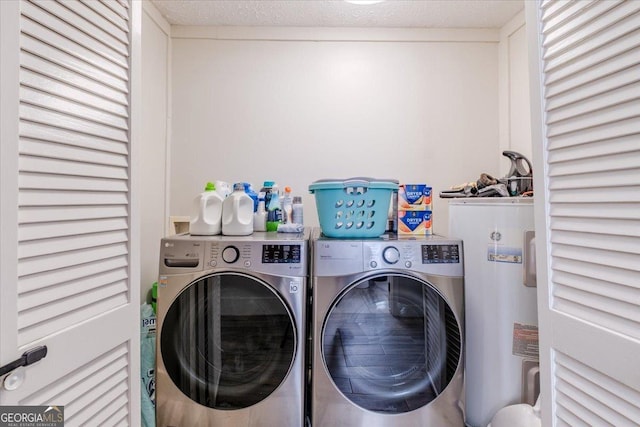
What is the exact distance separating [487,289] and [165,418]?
5.07ft

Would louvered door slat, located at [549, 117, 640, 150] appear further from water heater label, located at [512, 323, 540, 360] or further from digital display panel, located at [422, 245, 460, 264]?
water heater label, located at [512, 323, 540, 360]

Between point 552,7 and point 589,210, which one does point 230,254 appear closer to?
point 589,210

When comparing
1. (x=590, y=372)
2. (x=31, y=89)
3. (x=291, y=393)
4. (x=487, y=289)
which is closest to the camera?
(x=31, y=89)

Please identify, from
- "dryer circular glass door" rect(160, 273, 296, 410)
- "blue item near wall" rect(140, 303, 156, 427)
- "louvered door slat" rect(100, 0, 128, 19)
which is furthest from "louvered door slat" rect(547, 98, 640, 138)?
"blue item near wall" rect(140, 303, 156, 427)

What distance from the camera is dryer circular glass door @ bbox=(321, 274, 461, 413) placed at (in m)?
1.47

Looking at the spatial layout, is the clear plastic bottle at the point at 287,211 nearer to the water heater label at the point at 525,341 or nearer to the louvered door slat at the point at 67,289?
the louvered door slat at the point at 67,289

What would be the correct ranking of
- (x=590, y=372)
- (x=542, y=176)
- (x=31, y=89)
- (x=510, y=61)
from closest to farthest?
1. (x=31, y=89)
2. (x=590, y=372)
3. (x=542, y=176)
4. (x=510, y=61)

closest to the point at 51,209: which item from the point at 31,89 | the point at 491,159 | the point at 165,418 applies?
the point at 31,89

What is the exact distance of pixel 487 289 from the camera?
63.1 inches

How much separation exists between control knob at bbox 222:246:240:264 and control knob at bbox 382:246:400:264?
632 mm

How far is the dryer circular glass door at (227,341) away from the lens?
1472 mm

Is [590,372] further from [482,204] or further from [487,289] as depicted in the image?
[482,204]

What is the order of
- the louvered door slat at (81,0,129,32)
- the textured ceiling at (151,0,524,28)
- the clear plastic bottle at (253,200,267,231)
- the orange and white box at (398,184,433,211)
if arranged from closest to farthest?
the louvered door slat at (81,0,129,32)
the orange and white box at (398,184,433,211)
the clear plastic bottle at (253,200,267,231)
the textured ceiling at (151,0,524,28)

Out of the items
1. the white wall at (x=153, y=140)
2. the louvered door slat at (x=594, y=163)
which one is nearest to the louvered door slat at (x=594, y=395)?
the louvered door slat at (x=594, y=163)
